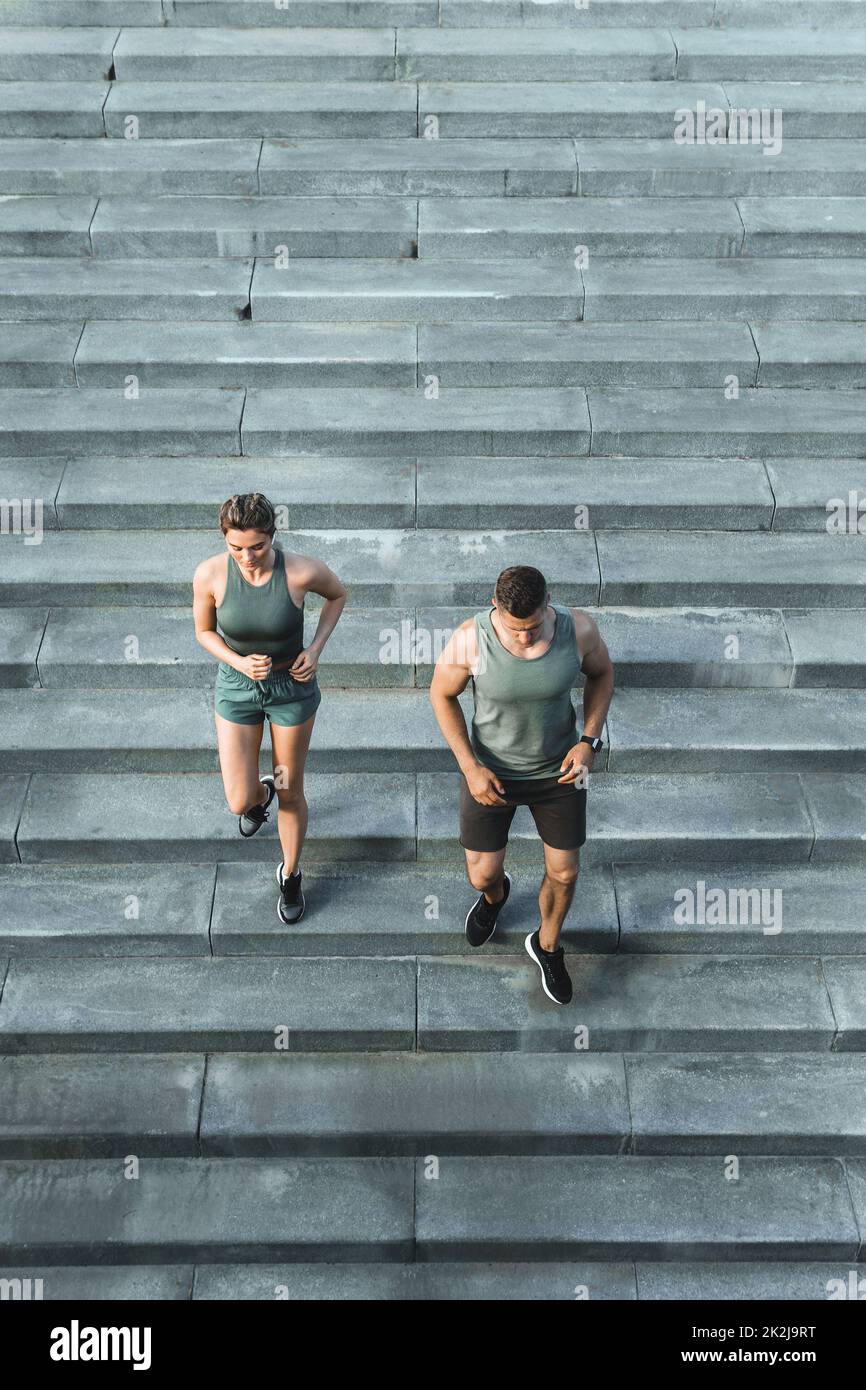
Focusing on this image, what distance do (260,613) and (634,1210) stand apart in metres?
2.96

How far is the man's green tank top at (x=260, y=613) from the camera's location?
4.78 m

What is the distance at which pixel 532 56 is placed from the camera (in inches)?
316

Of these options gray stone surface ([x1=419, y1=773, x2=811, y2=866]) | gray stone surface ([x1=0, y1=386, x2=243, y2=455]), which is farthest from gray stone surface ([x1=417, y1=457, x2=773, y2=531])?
gray stone surface ([x1=419, y1=773, x2=811, y2=866])

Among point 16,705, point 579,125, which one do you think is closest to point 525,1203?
point 16,705

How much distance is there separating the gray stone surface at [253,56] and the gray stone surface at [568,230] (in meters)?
1.22

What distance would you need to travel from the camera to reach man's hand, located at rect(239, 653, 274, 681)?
4695 millimetres

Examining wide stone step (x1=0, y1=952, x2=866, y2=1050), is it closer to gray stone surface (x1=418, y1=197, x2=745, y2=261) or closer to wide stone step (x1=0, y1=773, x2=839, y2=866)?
wide stone step (x1=0, y1=773, x2=839, y2=866)

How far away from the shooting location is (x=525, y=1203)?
513cm

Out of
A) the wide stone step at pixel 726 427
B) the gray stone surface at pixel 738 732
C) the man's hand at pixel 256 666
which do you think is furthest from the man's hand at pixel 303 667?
the wide stone step at pixel 726 427

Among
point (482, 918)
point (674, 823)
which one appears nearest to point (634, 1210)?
point (482, 918)

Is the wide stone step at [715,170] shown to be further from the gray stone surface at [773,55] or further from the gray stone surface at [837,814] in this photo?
the gray stone surface at [837,814]

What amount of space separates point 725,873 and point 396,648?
1983 mm

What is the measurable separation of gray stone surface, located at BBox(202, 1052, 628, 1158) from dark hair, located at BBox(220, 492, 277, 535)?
245 cm

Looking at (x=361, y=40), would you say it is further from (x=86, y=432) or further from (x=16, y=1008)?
(x=16, y=1008)
